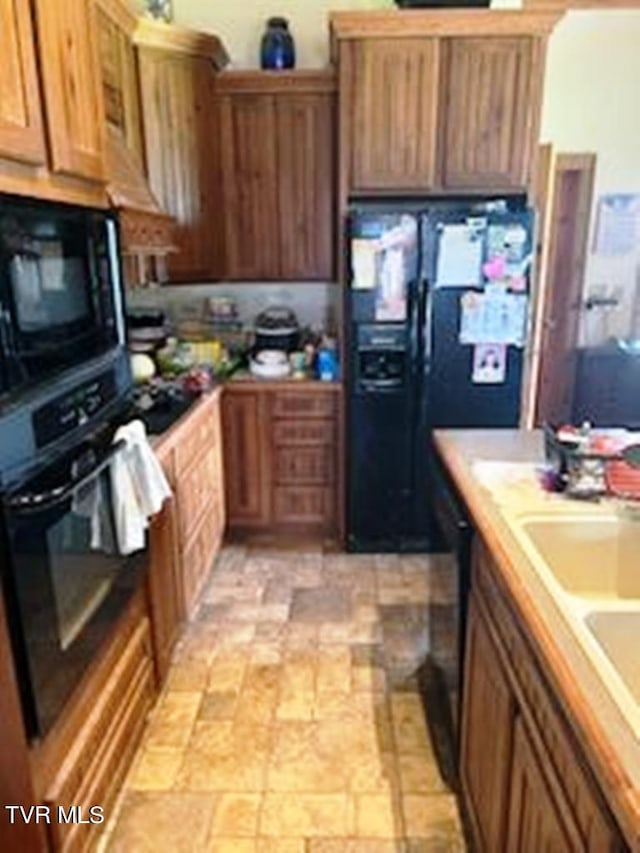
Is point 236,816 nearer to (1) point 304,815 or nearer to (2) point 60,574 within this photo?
(1) point 304,815

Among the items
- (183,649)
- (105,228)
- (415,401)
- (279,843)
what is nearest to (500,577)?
(279,843)

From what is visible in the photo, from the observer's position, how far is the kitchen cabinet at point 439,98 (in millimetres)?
2783

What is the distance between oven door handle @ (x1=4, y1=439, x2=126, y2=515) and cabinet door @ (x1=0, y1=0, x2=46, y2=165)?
67 cm

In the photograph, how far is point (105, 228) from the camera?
1.85 metres

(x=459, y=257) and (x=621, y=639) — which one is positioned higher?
(x=459, y=257)

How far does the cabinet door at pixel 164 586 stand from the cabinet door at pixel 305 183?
1613 millimetres

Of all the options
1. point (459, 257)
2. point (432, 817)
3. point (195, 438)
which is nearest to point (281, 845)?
point (432, 817)

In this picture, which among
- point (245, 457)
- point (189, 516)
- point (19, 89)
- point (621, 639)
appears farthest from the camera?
point (245, 457)

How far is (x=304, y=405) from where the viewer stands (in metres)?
3.24

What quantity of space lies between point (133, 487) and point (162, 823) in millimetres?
901

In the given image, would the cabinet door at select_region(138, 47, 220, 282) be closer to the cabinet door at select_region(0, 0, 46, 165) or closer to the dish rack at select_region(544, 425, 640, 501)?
the cabinet door at select_region(0, 0, 46, 165)

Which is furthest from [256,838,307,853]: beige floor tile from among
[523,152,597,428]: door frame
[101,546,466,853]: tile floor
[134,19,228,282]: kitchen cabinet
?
[523,152,597,428]: door frame

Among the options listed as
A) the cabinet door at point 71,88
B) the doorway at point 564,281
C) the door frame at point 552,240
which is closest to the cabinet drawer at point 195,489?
the cabinet door at point 71,88

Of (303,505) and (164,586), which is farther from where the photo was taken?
(303,505)
